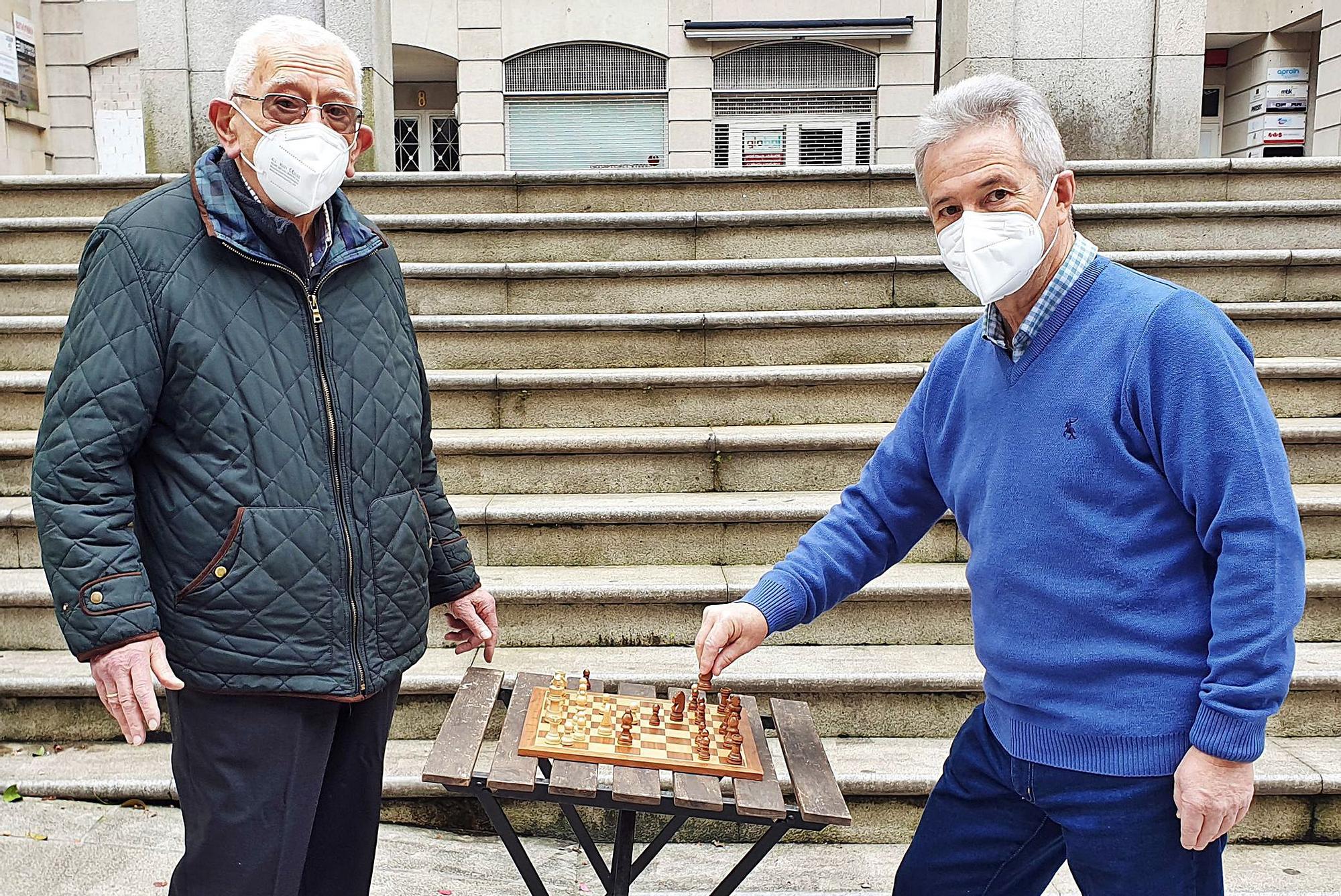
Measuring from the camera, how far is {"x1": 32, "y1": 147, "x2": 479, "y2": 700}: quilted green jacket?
6.15 ft

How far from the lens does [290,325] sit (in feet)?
6.79

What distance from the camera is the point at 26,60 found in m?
13.7

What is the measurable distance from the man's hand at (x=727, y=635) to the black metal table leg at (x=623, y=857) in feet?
1.10

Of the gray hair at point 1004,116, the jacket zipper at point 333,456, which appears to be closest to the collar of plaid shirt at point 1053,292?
the gray hair at point 1004,116

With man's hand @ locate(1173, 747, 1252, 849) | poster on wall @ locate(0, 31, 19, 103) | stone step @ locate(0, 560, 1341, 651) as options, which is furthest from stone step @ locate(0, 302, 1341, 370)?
poster on wall @ locate(0, 31, 19, 103)

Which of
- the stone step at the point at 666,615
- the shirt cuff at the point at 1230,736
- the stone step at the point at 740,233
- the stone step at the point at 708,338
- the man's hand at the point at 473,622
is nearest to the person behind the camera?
the shirt cuff at the point at 1230,736

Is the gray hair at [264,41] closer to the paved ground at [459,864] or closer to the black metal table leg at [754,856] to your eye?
the black metal table leg at [754,856]

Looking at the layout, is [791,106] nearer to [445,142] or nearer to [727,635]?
[445,142]

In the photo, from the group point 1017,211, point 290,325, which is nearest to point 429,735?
point 290,325

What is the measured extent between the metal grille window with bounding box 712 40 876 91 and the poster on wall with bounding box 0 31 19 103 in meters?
9.93

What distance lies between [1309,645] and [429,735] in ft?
10.1

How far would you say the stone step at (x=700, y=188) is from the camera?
18.6 feet

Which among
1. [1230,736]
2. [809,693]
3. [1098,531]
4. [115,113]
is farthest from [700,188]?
[115,113]

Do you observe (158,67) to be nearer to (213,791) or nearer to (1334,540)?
(213,791)
